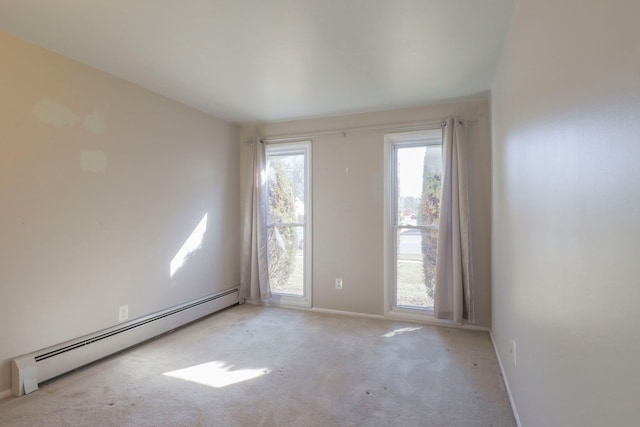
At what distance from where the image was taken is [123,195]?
2918 millimetres

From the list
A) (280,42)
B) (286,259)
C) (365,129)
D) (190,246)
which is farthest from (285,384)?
(365,129)

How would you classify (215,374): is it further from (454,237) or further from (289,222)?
(454,237)

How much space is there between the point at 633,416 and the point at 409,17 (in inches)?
82.9

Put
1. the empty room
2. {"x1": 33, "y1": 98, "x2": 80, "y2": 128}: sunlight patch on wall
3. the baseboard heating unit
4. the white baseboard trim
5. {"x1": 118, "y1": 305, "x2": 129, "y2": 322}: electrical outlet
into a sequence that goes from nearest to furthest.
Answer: the empty room < the white baseboard trim < the baseboard heating unit < {"x1": 33, "y1": 98, "x2": 80, "y2": 128}: sunlight patch on wall < {"x1": 118, "y1": 305, "x2": 129, "y2": 322}: electrical outlet

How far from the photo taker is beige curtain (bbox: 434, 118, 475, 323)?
3.34 meters

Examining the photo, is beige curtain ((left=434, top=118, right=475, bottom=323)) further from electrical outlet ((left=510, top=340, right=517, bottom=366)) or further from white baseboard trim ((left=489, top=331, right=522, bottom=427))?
electrical outlet ((left=510, top=340, right=517, bottom=366))

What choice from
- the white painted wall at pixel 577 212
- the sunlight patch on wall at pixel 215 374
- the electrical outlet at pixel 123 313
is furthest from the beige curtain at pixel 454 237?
the electrical outlet at pixel 123 313

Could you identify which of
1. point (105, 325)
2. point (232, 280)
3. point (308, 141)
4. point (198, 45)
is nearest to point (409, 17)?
point (198, 45)

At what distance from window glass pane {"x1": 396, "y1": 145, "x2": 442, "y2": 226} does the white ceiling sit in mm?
697

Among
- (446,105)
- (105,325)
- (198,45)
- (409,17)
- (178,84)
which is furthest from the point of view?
(446,105)

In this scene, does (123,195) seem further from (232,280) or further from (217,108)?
(232,280)

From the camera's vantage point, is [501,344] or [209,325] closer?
[501,344]

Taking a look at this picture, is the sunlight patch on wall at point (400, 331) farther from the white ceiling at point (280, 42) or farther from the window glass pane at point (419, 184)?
the white ceiling at point (280, 42)

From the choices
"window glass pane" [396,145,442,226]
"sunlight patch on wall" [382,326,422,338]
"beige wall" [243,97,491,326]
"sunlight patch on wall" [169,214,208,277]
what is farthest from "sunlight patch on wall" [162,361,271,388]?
"window glass pane" [396,145,442,226]
